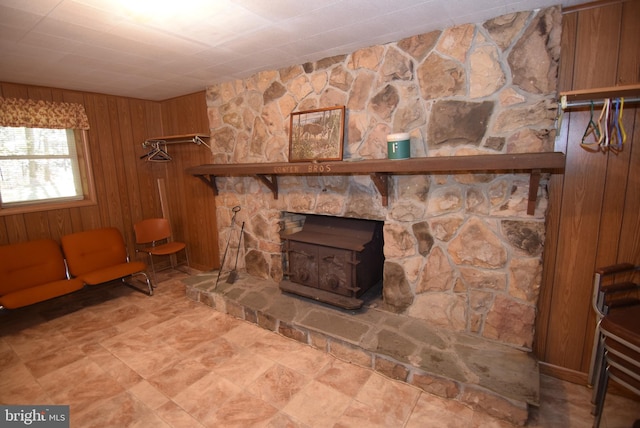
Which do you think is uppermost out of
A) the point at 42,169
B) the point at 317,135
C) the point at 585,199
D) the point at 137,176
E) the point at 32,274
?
the point at 317,135

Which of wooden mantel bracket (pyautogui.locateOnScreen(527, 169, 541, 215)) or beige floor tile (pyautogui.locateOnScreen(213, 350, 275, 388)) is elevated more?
wooden mantel bracket (pyautogui.locateOnScreen(527, 169, 541, 215))

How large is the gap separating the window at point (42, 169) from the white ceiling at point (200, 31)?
1.93ft

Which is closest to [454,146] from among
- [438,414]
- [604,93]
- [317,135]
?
[604,93]

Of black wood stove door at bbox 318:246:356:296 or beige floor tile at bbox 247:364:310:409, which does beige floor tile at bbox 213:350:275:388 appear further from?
black wood stove door at bbox 318:246:356:296


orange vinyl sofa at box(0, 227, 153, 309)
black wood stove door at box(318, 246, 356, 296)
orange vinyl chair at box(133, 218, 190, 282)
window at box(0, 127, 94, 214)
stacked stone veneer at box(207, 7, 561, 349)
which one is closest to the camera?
stacked stone veneer at box(207, 7, 561, 349)

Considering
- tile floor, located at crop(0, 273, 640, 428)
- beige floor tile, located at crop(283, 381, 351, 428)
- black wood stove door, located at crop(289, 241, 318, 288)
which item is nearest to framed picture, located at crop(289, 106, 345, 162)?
black wood stove door, located at crop(289, 241, 318, 288)

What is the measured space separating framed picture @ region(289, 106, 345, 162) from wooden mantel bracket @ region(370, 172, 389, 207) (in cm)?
39

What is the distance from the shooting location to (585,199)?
5.76 ft

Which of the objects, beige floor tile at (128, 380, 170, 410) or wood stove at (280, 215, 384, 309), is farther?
wood stove at (280, 215, 384, 309)

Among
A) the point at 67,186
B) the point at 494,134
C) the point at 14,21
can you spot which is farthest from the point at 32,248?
the point at 494,134

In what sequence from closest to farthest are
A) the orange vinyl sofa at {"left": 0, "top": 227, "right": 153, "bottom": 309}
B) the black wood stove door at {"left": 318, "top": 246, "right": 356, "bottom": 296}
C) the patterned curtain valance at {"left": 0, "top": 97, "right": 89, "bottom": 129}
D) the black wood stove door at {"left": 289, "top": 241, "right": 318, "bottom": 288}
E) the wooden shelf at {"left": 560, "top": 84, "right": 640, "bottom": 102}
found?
the wooden shelf at {"left": 560, "top": 84, "right": 640, "bottom": 102} → the black wood stove door at {"left": 318, "top": 246, "right": 356, "bottom": 296} → the black wood stove door at {"left": 289, "top": 241, "right": 318, "bottom": 288} → the orange vinyl sofa at {"left": 0, "top": 227, "right": 153, "bottom": 309} → the patterned curtain valance at {"left": 0, "top": 97, "right": 89, "bottom": 129}

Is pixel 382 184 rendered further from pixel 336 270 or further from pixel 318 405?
pixel 318 405

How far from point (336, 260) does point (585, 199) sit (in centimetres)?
161

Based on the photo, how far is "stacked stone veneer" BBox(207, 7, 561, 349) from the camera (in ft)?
5.89
